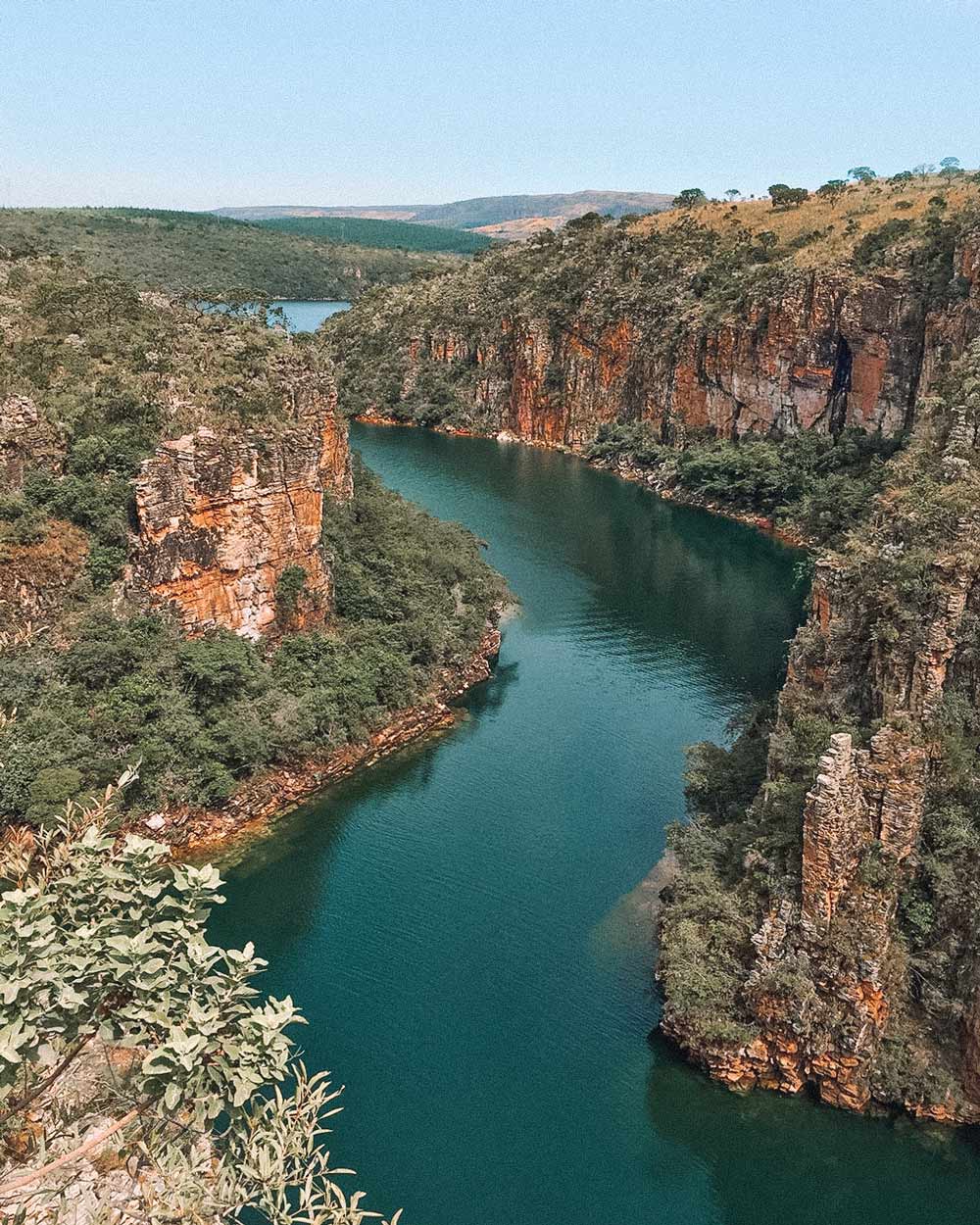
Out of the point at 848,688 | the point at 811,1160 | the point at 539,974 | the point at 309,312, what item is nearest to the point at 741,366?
the point at 848,688

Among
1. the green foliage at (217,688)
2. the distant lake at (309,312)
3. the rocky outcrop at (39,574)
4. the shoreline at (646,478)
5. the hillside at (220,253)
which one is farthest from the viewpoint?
the distant lake at (309,312)

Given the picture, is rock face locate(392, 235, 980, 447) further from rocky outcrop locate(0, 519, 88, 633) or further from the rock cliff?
rocky outcrop locate(0, 519, 88, 633)

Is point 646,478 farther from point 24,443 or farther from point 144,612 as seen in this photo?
point 24,443

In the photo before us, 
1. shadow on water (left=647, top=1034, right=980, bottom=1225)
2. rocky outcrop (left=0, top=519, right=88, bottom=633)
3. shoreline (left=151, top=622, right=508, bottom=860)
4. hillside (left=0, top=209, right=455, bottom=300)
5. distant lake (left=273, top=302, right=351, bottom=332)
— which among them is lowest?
shadow on water (left=647, top=1034, right=980, bottom=1225)

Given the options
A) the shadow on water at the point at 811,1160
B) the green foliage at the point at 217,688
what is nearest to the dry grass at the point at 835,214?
the green foliage at the point at 217,688

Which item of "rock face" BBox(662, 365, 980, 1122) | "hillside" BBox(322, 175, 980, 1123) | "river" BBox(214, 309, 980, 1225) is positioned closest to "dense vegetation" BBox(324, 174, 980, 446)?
"hillside" BBox(322, 175, 980, 1123)

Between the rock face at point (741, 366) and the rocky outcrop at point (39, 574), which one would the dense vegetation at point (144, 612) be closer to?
the rocky outcrop at point (39, 574)
